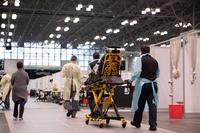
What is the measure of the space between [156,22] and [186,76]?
Answer: 23.2 m

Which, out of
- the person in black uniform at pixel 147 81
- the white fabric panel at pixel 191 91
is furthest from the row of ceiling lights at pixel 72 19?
the person in black uniform at pixel 147 81

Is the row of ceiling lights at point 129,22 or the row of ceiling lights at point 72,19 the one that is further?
the row of ceiling lights at point 129,22

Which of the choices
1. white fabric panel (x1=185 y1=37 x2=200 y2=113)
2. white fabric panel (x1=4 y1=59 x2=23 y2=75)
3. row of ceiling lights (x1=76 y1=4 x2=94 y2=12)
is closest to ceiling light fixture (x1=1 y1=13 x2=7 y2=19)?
white fabric panel (x1=4 y1=59 x2=23 y2=75)

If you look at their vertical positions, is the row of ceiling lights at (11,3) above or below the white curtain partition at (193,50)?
above

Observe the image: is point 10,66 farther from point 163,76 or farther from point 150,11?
point 163,76

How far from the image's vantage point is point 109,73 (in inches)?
378

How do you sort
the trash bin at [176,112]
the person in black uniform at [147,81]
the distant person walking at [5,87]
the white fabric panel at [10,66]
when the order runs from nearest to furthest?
the person in black uniform at [147,81] < the trash bin at [176,112] < the distant person walking at [5,87] < the white fabric panel at [10,66]

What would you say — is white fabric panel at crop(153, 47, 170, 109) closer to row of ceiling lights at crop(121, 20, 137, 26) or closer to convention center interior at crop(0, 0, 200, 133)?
convention center interior at crop(0, 0, 200, 133)

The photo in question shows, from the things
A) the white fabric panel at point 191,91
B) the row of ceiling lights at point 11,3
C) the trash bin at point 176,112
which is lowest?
the trash bin at point 176,112

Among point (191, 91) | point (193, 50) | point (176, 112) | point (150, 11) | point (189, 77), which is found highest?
point (150, 11)

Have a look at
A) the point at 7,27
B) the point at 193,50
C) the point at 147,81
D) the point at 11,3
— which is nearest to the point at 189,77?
the point at 193,50

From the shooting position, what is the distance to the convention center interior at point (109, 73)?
926 centimetres

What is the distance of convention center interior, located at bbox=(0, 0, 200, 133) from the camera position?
926cm

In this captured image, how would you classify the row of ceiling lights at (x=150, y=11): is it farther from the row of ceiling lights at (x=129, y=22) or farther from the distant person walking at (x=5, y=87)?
the distant person walking at (x=5, y=87)
